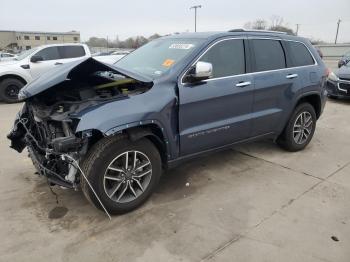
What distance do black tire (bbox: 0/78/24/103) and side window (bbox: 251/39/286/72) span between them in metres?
7.99

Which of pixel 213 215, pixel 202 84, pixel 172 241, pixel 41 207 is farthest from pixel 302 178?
pixel 41 207

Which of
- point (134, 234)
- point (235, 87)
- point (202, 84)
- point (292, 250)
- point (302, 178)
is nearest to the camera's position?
point (292, 250)

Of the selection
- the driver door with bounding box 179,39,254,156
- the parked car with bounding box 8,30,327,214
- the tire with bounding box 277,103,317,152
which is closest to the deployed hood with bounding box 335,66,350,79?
the tire with bounding box 277,103,317,152

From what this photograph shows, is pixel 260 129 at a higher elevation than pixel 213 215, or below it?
higher

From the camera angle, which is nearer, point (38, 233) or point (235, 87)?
point (38, 233)

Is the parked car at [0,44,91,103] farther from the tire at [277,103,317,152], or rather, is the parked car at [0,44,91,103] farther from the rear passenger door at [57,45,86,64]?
the tire at [277,103,317,152]

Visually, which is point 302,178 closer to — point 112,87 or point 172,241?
point 172,241

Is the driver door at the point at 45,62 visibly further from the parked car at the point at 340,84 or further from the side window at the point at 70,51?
the parked car at the point at 340,84

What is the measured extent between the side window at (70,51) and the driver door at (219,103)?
311 inches

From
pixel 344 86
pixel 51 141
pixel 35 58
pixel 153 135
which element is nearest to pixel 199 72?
pixel 153 135

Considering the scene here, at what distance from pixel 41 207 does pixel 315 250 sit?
2.78 metres

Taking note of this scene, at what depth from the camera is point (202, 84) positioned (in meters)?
3.66

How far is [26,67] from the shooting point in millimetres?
9930

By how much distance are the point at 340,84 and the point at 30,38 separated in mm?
77829
